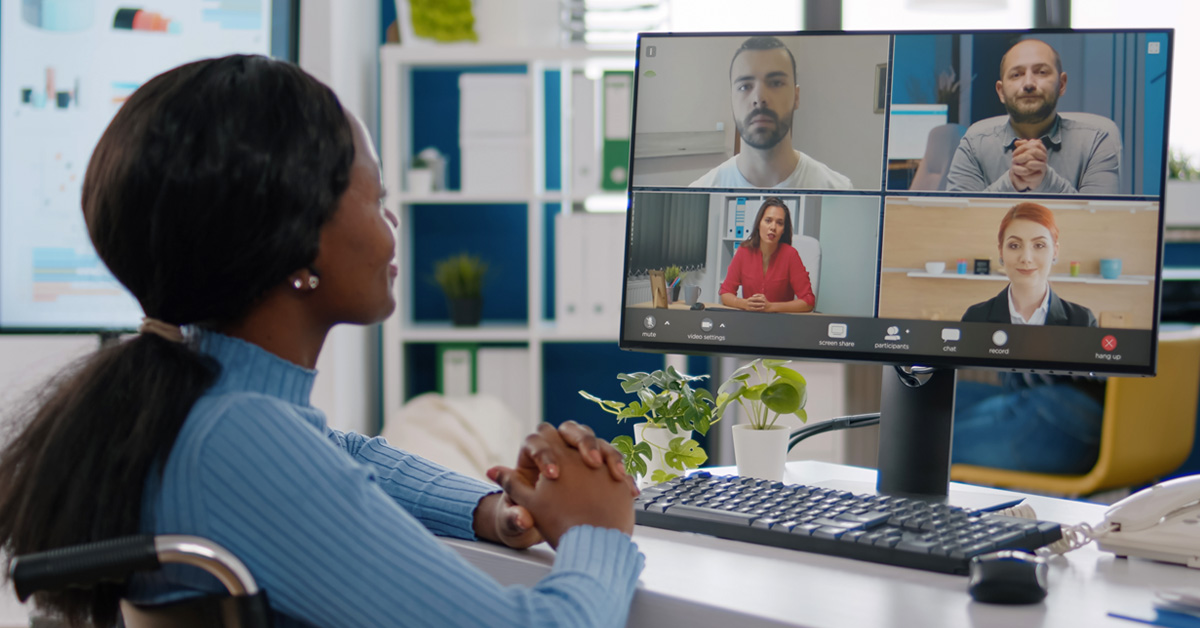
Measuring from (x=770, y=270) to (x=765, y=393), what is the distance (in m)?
0.14

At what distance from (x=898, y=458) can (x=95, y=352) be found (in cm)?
78

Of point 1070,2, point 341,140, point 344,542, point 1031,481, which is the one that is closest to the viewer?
point 344,542

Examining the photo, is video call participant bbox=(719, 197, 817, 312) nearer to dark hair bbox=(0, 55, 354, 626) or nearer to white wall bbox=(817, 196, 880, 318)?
white wall bbox=(817, 196, 880, 318)

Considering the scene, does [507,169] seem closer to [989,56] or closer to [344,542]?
[989,56]

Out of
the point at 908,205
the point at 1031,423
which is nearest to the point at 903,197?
the point at 908,205

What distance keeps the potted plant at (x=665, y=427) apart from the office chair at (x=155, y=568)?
55 centimetres

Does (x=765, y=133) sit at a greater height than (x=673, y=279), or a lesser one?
greater

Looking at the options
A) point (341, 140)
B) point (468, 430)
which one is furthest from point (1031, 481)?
point (341, 140)

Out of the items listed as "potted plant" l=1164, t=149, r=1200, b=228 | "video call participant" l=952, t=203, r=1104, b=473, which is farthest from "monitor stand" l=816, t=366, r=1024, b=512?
"potted plant" l=1164, t=149, r=1200, b=228

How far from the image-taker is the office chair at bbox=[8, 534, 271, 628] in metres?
0.56

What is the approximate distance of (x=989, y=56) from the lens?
99cm

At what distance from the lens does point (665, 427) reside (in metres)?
1.12

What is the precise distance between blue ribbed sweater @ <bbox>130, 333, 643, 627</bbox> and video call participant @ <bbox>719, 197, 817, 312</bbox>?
0.49 metres

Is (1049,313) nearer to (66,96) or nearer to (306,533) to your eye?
(306,533)
